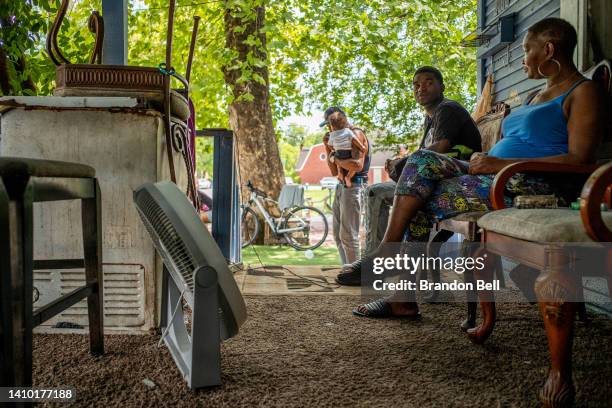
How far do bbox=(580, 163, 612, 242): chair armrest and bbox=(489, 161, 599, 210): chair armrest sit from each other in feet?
1.74

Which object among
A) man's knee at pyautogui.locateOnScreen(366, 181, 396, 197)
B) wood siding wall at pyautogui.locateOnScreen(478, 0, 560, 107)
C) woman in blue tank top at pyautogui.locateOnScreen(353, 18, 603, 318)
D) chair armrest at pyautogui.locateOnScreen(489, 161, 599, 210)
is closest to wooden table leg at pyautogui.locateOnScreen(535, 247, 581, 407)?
chair armrest at pyautogui.locateOnScreen(489, 161, 599, 210)

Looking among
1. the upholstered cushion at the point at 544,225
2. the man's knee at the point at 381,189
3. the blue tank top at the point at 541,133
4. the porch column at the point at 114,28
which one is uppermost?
the porch column at the point at 114,28

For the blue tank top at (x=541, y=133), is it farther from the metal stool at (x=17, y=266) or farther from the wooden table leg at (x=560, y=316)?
the metal stool at (x=17, y=266)

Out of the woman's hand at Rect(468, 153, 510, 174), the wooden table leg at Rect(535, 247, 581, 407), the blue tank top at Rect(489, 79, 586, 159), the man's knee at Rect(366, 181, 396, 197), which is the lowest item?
the wooden table leg at Rect(535, 247, 581, 407)

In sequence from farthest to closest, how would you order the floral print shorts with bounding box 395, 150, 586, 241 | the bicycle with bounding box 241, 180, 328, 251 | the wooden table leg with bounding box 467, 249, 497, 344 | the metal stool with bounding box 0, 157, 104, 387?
1. the bicycle with bounding box 241, 180, 328, 251
2. the floral print shorts with bounding box 395, 150, 586, 241
3. the wooden table leg with bounding box 467, 249, 497, 344
4. the metal stool with bounding box 0, 157, 104, 387

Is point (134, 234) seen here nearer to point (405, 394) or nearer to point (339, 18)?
point (405, 394)

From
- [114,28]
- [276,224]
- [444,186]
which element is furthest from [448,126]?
[276,224]

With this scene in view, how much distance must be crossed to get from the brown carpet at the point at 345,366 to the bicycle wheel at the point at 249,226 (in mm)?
5165

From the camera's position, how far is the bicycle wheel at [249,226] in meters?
7.38

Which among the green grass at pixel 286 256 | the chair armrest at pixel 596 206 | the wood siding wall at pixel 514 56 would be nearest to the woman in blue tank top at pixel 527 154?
the chair armrest at pixel 596 206

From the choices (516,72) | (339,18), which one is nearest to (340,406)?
(516,72)

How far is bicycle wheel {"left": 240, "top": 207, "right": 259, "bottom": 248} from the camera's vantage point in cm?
738

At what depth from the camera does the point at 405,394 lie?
1410 mm

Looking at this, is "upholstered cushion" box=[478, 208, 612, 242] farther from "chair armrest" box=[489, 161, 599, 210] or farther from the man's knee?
the man's knee
